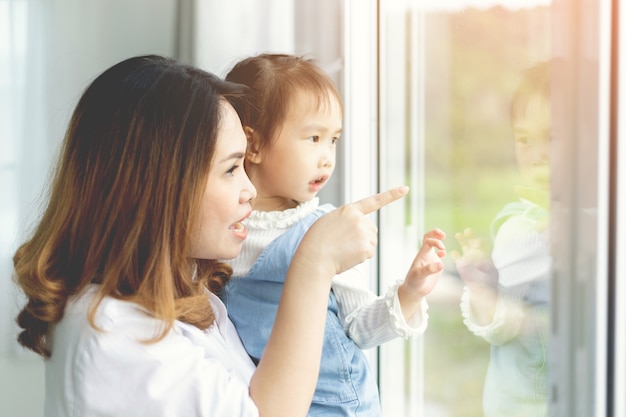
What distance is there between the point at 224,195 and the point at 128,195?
0.43ft

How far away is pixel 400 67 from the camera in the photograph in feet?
5.17

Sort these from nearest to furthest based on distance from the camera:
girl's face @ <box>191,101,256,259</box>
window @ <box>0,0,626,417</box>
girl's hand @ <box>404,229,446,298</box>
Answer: window @ <box>0,0,626,417</box>
girl's face @ <box>191,101,256,259</box>
girl's hand @ <box>404,229,446,298</box>

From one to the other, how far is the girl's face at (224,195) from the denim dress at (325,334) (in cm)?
20

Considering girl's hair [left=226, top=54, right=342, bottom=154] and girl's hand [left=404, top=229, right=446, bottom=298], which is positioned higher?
girl's hair [left=226, top=54, right=342, bottom=154]

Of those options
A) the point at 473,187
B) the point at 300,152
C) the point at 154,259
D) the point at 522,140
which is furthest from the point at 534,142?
the point at 154,259

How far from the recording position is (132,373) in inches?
38.0

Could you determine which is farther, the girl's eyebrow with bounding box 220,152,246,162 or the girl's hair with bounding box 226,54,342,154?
the girl's hair with bounding box 226,54,342,154

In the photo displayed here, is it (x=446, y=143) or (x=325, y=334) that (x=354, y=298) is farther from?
(x=446, y=143)

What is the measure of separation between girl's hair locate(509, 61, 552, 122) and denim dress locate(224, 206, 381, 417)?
0.39m

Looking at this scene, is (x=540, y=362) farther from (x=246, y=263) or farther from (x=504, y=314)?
(x=246, y=263)

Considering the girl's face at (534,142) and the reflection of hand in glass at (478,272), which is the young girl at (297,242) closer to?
the reflection of hand in glass at (478,272)

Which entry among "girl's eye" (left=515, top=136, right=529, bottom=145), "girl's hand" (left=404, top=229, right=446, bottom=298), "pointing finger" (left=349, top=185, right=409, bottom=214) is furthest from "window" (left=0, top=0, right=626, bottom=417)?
"pointing finger" (left=349, top=185, right=409, bottom=214)

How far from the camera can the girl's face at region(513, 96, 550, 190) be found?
3.60 ft

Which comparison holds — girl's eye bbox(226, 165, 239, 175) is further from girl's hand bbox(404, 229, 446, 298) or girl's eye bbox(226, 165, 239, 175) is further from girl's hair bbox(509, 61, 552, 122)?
girl's hair bbox(509, 61, 552, 122)
